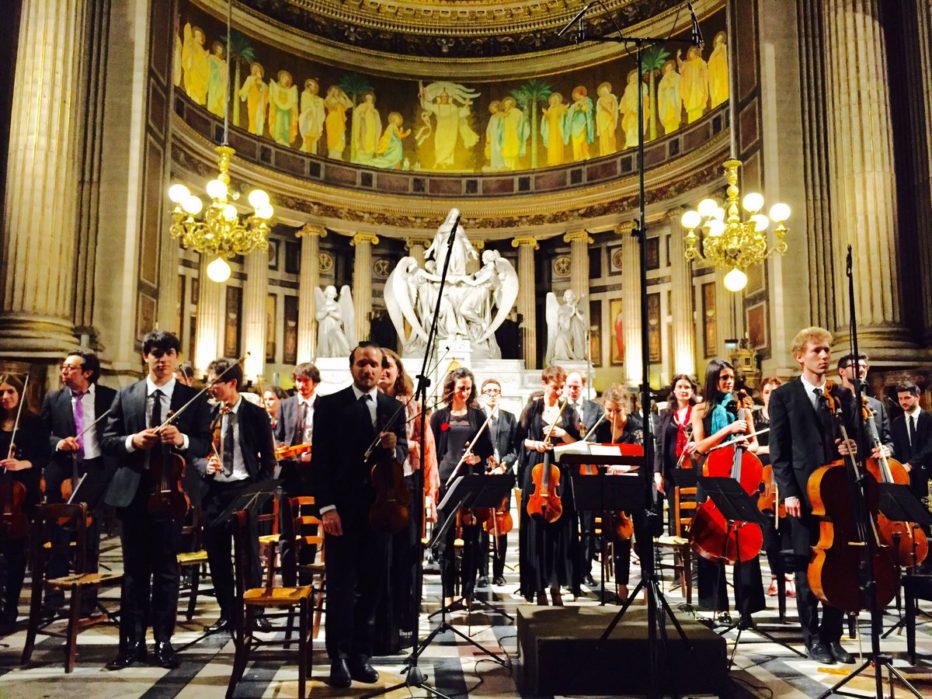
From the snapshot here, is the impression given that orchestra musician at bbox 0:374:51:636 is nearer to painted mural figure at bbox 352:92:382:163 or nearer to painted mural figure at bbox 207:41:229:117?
painted mural figure at bbox 207:41:229:117

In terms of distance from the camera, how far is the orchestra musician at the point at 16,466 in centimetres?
481

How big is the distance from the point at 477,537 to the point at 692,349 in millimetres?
14806

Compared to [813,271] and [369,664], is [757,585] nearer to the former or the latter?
[369,664]

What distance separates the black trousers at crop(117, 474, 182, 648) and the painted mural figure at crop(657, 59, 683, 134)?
18.7 metres

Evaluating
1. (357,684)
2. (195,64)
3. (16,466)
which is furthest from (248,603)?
(195,64)

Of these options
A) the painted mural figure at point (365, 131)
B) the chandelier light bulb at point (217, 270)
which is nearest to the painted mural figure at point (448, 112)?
the painted mural figure at point (365, 131)

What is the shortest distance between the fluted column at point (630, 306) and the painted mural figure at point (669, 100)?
110 inches

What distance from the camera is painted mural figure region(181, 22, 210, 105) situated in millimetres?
18344

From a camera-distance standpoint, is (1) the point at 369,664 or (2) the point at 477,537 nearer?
(1) the point at 369,664

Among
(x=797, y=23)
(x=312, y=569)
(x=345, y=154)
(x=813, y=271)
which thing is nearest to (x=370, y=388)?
(x=312, y=569)

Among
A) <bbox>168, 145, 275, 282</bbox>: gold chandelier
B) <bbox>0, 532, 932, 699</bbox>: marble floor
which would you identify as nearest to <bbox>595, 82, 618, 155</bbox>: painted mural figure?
<bbox>168, 145, 275, 282</bbox>: gold chandelier

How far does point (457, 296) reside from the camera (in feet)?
48.8

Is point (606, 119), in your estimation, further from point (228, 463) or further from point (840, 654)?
point (840, 654)

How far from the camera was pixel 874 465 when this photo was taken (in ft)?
13.5
